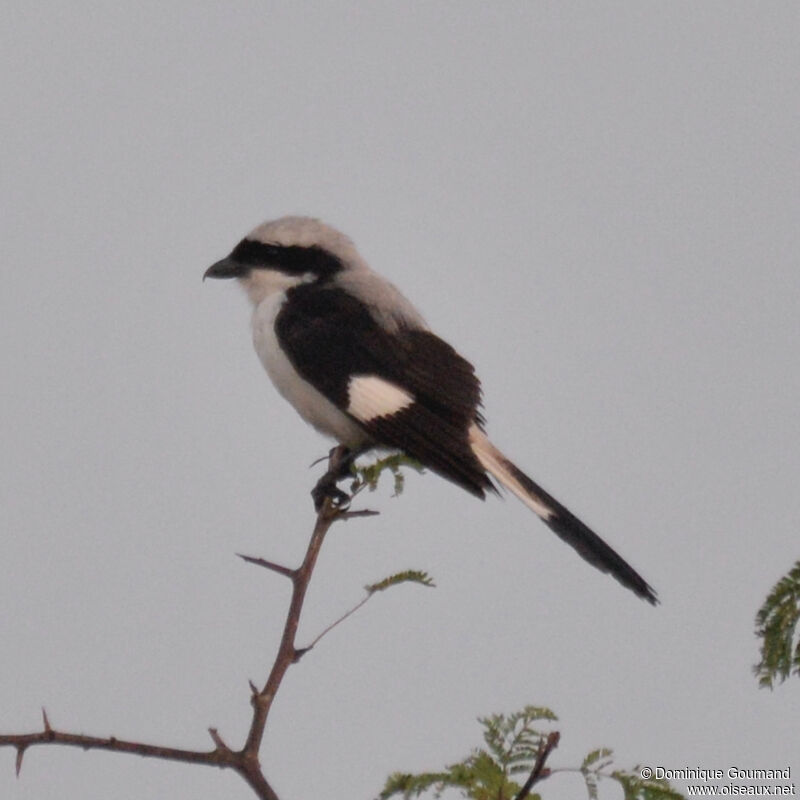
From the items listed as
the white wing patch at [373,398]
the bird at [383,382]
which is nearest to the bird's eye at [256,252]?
the bird at [383,382]

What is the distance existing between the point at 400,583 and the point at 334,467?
78.1 inches

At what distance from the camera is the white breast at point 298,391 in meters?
5.79

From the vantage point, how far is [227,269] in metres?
6.60

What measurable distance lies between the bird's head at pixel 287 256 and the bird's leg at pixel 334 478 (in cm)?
108

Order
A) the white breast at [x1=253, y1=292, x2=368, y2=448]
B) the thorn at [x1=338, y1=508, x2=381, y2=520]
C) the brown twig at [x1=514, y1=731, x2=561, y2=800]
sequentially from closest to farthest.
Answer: the brown twig at [x1=514, y1=731, x2=561, y2=800]
the thorn at [x1=338, y1=508, x2=381, y2=520]
the white breast at [x1=253, y1=292, x2=368, y2=448]

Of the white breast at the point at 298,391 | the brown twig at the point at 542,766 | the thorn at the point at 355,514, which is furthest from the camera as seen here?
the white breast at the point at 298,391

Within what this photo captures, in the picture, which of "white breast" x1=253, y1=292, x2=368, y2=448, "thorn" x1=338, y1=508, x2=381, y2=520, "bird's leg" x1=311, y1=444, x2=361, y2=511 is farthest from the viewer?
"white breast" x1=253, y1=292, x2=368, y2=448

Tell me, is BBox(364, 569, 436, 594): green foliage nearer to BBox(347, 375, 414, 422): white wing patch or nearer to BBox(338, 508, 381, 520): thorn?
BBox(338, 508, 381, 520): thorn

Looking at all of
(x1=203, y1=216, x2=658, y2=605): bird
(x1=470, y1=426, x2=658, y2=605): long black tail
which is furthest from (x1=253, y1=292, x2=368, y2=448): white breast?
(x1=470, y1=426, x2=658, y2=605): long black tail

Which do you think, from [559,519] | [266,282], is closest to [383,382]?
[559,519]

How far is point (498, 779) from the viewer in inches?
120

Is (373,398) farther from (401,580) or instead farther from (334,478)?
(401,580)

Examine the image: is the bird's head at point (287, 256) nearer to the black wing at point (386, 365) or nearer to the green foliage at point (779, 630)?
the black wing at point (386, 365)

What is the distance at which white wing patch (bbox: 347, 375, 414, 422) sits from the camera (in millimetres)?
5562
